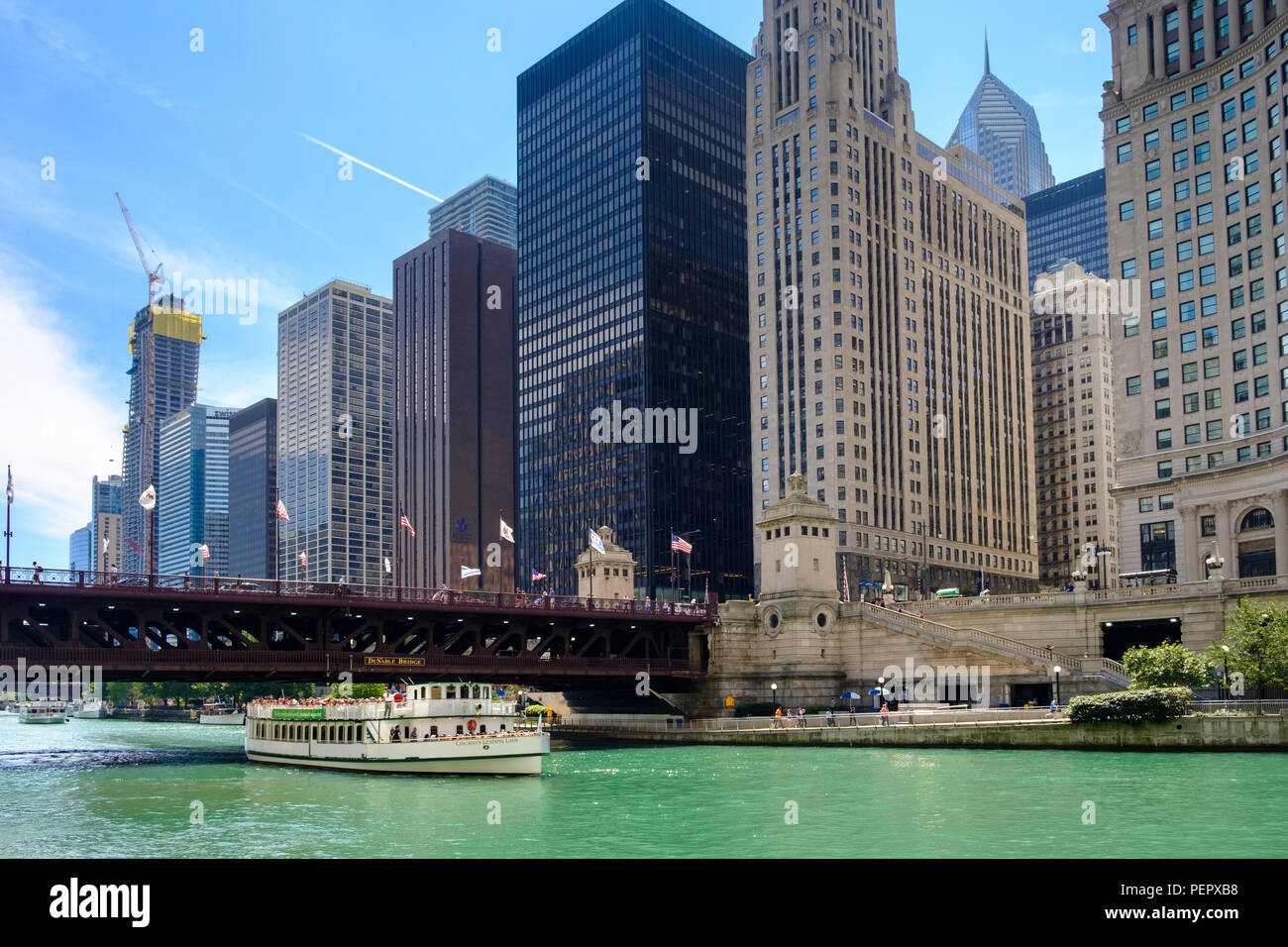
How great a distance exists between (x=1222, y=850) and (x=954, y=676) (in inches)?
2164

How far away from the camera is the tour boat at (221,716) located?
179625 millimetres

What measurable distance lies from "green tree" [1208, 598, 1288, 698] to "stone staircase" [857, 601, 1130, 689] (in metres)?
6.32

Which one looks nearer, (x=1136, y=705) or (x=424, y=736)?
(x=1136, y=705)

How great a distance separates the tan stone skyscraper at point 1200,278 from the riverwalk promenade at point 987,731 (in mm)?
33312

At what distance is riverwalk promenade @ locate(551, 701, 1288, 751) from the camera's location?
2420 inches

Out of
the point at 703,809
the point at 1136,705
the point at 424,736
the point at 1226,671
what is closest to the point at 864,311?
the point at 1226,671

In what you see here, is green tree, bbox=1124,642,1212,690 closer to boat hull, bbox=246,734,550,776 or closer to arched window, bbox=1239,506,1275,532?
arched window, bbox=1239,506,1275,532

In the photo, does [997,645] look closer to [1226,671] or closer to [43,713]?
[1226,671]

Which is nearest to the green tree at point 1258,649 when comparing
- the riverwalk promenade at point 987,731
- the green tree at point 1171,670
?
the green tree at point 1171,670

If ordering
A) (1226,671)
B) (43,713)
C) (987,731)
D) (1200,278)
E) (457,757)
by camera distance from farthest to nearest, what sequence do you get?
(43,713), (1200,278), (1226,671), (987,731), (457,757)

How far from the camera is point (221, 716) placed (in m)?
183

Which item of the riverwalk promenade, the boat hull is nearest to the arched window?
the riverwalk promenade

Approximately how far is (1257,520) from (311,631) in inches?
3020
